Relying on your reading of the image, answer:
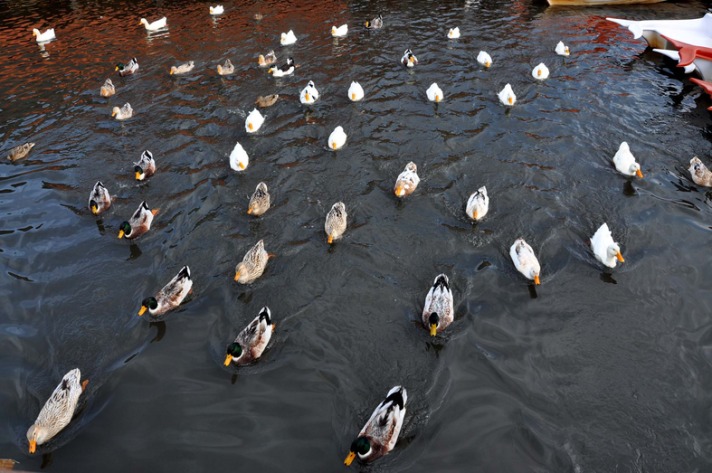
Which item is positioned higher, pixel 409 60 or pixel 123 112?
pixel 409 60

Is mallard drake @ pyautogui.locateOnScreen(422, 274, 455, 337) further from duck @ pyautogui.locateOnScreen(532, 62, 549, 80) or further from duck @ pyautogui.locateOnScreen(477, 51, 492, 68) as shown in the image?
duck @ pyautogui.locateOnScreen(477, 51, 492, 68)

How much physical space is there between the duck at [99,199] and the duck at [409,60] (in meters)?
11.3

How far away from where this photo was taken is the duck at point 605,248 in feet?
29.3

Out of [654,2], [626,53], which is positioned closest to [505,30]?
[626,53]

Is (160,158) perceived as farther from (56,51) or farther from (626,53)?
(626,53)

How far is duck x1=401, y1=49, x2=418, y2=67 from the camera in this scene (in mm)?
16906

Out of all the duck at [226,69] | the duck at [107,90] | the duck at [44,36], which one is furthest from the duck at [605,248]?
the duck at [44,36]

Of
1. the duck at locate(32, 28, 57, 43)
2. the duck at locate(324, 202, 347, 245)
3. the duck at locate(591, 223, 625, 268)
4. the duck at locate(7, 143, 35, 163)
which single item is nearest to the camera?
the duck at locate(591, 223, 625, 268)

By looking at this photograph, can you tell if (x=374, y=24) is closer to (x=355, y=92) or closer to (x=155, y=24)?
(x=355, y=92)

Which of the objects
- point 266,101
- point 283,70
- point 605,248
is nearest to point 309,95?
point 266,101

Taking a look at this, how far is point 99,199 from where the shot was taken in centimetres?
1087

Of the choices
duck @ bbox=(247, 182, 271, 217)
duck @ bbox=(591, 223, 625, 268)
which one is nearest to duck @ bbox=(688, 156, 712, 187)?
duck @ bbox=(591, 223, 625, 268)

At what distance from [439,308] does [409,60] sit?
11791mm

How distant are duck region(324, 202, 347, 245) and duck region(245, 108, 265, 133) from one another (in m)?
4.82
